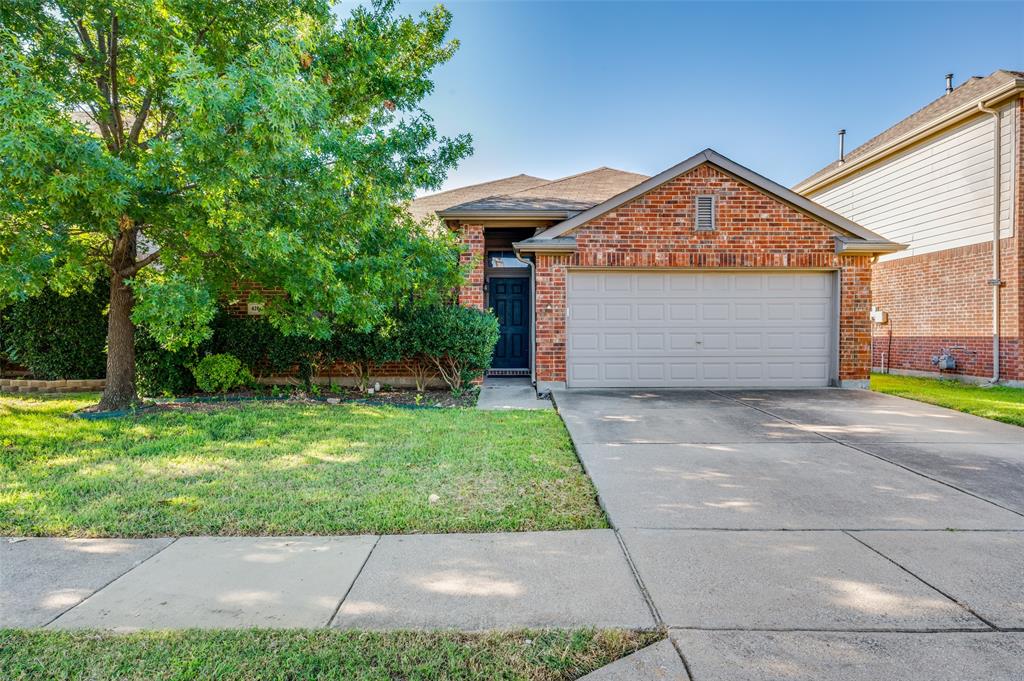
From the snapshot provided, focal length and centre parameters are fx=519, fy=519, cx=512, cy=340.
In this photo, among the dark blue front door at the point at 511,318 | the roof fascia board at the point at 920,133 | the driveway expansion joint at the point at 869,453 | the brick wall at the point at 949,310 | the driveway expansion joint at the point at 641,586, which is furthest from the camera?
the dark blue front door at the point at 511,318

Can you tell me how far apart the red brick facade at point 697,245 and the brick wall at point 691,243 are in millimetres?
18

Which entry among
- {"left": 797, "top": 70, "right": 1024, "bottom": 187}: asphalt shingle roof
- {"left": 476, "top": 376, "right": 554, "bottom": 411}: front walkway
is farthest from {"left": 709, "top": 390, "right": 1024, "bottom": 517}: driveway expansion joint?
{"left": 797, "top": 70, "right": 1024, "bottom": 187}: asphalt shingle roof

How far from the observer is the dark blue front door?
458 inches

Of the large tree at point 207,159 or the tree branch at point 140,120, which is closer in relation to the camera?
the large tree at point 207,159

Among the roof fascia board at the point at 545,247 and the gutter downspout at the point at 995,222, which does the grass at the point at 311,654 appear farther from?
the gutter downspout at the point at 995,222

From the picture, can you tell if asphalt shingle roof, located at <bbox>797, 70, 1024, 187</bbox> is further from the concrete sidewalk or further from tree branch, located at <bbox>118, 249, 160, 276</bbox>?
tree branch, located at <bbox>118, 249, 160, 276</bbox>

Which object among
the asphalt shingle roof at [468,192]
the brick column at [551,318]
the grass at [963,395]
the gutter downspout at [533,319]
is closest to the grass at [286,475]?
the brick column at [551,318]

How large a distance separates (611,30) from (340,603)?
1271 centimetres

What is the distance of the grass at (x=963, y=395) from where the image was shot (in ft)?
23.7

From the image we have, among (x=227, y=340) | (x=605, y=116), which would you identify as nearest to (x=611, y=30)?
(x=605, y=116)

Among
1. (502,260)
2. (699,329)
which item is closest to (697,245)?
(699,329)

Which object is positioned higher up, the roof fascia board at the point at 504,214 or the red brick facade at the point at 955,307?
the roof fascia board at the point at 504,214

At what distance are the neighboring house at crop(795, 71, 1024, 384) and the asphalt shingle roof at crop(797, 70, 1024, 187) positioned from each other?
52 millimetres

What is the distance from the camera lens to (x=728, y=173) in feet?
31.1
